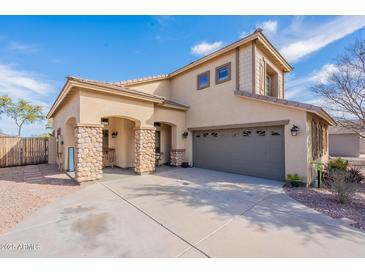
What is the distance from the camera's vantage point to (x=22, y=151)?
12.1m

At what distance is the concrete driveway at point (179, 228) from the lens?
2.68 meters

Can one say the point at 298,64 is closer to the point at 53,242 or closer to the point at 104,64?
the point at 104,64

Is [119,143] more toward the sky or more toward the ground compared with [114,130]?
more toward the ground

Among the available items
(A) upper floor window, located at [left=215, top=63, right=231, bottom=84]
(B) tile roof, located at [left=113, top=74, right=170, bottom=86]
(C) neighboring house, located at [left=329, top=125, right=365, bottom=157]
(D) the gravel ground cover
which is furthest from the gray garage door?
(C) neighboring house, located at [left=329, top=125, right=365, bottom=157]

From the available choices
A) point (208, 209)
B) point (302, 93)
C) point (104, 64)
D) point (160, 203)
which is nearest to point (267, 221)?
point (208, 209)

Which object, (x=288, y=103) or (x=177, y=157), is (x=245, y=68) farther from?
(x=177, y=157)

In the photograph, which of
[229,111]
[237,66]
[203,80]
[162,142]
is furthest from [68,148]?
[237,66]

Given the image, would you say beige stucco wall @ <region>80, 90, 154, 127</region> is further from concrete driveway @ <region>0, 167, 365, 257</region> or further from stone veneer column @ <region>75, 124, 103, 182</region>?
concrete driveway @ <region>0, 167, 365, 257</region>

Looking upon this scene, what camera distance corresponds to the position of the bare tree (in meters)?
8.69

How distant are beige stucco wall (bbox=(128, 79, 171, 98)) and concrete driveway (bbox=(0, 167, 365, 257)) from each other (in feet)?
26.9

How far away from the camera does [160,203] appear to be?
4730 mm

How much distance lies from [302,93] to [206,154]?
26.7 ft

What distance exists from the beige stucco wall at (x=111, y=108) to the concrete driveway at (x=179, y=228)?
124 inches

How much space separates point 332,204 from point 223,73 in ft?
25.5
